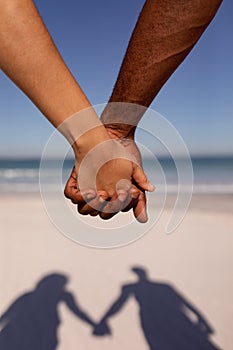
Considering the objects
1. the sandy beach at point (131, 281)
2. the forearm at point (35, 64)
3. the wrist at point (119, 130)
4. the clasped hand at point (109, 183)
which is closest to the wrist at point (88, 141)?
the clasped hand at point (109, 183)

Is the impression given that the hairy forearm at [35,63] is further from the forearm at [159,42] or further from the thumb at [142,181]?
the thumb at [142,181]

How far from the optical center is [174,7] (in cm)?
158

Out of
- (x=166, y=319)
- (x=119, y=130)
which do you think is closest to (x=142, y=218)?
(x=119, y=130)

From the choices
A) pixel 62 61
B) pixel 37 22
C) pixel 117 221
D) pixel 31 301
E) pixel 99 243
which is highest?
pixel 37 22

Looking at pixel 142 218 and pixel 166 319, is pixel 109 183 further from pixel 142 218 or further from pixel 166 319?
pixel 166 319

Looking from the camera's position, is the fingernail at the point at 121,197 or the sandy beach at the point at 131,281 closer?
the fingernail at the point at 121,197

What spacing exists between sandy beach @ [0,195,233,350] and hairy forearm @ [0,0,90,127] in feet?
9.33

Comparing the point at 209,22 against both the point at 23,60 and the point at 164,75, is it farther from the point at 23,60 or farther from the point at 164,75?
the point at 23,60

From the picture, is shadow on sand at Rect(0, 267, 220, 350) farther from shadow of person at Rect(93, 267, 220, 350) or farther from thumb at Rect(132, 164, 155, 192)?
thumb at Rect(132, 164, 155, 192)

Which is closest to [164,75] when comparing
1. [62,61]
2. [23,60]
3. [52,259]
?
[62,61]

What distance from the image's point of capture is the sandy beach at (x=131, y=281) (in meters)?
4.04

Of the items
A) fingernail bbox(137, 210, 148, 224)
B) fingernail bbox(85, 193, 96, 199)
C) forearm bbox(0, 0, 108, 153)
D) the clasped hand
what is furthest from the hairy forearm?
fingernail bbox(137, 210, 148, 224)

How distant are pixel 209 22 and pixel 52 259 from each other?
564 centimetres

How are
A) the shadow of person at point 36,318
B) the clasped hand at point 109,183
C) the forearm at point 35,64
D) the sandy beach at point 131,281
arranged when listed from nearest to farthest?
the forearm at point 35,64 → the clasped hand at point 109,183 → the shadow of person at point 36,318 → the sandy beach at point 131,281
